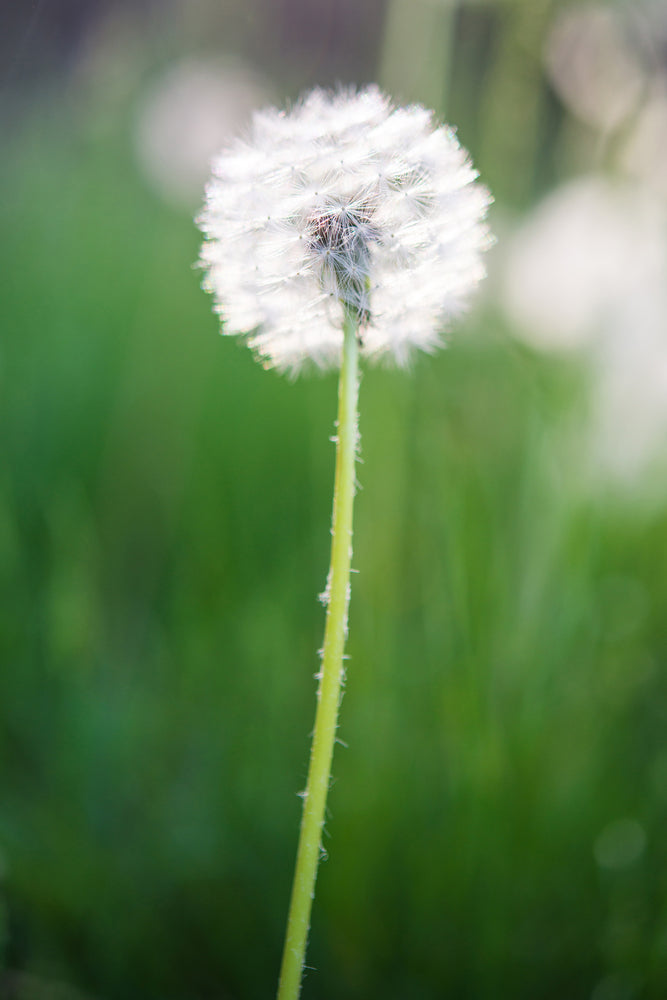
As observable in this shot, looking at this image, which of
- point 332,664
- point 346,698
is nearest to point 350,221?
point 332,664

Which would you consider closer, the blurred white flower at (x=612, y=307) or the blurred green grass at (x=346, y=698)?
the blurred green grass at (x=346, y=698)

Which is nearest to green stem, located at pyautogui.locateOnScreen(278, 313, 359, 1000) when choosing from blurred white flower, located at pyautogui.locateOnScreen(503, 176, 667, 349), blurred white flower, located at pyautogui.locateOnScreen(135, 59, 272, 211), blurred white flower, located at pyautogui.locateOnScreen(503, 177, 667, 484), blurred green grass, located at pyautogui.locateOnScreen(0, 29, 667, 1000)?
blurred green grass, located at pyautogui.locateOnScreen(0, 29, 667, 1000)

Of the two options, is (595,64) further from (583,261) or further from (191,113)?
(191,113)

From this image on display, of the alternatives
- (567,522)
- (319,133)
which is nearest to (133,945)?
(567,522)

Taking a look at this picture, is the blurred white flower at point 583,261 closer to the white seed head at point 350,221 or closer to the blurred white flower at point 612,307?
the blurred white flower at point 612,307

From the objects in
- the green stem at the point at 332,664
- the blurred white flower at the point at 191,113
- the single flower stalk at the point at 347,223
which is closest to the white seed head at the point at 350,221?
the single flower stalk at the point at 347,223
